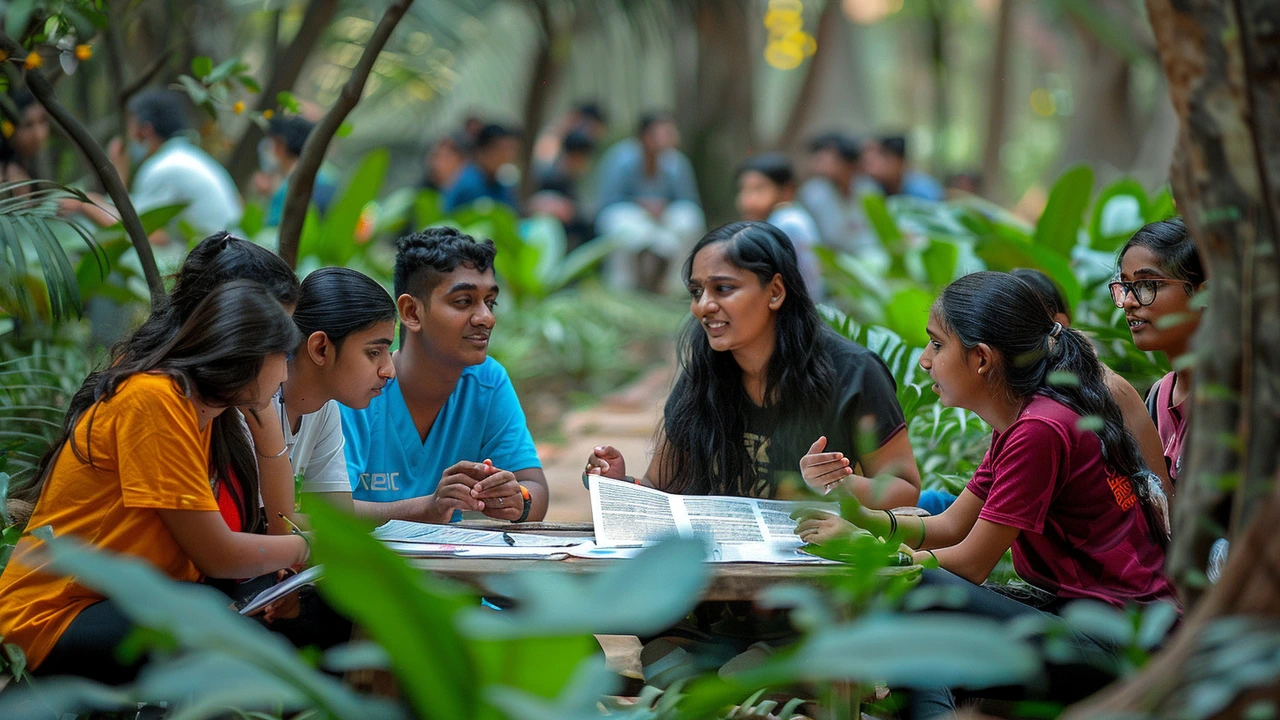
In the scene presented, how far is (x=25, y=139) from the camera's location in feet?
13.3

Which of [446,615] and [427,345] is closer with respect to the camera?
[446,615]

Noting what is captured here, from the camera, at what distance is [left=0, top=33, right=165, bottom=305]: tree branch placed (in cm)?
267

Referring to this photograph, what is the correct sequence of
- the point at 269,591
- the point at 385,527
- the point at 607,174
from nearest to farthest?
the point at 269,591
the point at 385,527
the point at 607,174

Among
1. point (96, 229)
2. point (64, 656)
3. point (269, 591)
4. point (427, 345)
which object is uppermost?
point (96, 229)

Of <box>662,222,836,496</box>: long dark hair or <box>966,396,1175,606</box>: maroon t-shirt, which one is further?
<box>662,222,836,496</box>: long dark hair

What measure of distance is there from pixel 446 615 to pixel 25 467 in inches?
87.5

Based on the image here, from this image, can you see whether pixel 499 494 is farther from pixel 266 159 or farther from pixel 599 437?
pixel 266 159

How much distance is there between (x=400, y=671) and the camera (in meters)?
1.20

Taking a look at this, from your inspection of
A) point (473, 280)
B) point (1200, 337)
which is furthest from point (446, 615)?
point (473, 280)

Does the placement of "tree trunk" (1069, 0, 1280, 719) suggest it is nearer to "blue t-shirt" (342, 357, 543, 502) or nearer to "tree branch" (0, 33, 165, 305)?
"blue t-shirt" (342, 357, 543, 502)

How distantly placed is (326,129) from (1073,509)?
2.01 meters

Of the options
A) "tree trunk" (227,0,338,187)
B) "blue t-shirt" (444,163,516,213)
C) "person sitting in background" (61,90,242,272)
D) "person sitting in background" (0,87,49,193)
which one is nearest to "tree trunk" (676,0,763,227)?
"blue t-shirt" (444,163,516,213)

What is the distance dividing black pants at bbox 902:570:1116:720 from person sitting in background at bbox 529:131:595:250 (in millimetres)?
6789

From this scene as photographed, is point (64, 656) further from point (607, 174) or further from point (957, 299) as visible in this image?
point (607, 174)
